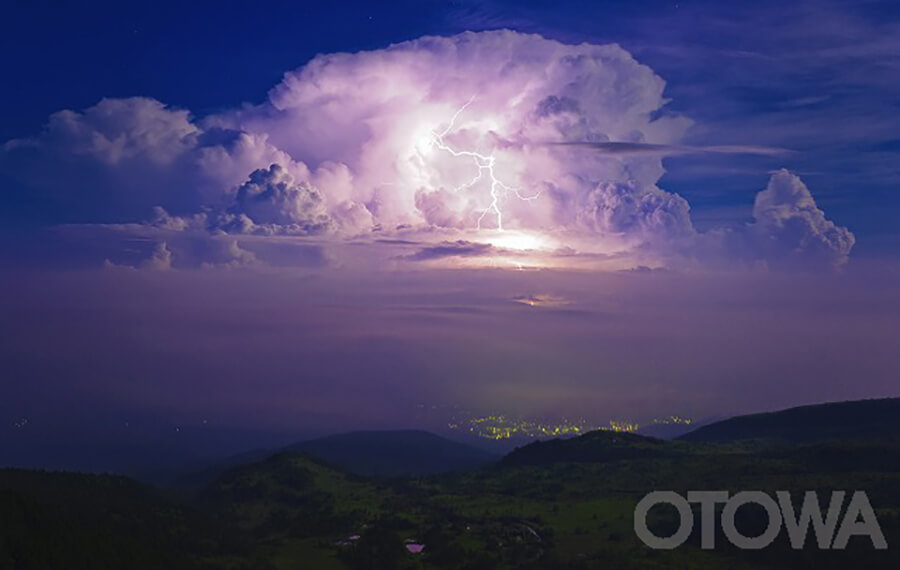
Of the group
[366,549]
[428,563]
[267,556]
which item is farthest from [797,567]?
[267,556]

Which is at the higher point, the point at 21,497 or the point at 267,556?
the point at 21,497

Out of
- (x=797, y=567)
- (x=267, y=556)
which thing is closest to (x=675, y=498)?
(x=797, y=567)

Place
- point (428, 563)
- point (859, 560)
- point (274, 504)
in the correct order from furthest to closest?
point (274, 504), point (428, 563), point (859, 560)

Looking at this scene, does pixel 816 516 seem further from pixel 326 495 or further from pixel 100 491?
pixel 100 491

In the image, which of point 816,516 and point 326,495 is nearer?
point 816,516

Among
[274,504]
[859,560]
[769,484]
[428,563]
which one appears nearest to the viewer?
[859,560]

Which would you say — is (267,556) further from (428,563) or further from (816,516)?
(816,516)
